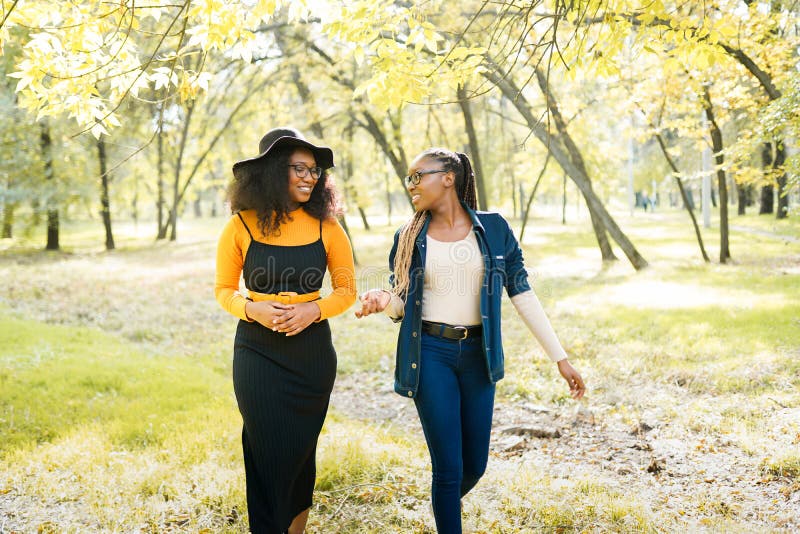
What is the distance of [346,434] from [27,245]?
24.1 m

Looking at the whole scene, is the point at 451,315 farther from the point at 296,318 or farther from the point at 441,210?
the point at 296,318

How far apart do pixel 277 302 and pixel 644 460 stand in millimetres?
3381

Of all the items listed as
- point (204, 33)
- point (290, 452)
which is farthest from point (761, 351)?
point (204, 33)

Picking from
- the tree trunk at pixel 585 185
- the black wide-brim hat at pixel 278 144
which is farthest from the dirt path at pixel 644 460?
the tree trunk at pixel 585 185

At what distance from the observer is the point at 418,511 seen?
3.80m

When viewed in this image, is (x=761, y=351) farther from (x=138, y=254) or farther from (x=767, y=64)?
(x=138, y=254)

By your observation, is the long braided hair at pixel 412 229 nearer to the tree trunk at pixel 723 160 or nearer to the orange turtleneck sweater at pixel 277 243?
the orange turtleneck sweater at pixel 277 243

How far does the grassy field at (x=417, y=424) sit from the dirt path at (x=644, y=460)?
0.07ft

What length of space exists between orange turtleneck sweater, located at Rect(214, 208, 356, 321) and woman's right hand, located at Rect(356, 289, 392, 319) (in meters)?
0.20

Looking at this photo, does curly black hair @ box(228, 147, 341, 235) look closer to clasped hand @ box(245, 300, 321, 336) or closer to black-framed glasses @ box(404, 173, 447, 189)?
clasped hand @ box(245, 300, 321, 336)

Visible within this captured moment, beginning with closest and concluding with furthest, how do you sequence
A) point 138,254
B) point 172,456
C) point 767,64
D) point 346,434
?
point 172,456
point 346,434
point 767,64
point 138,254

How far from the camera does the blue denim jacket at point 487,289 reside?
10.1 feet

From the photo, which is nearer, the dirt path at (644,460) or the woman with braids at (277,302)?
the woman with braids at (277,302)

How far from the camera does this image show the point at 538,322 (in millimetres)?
3240
